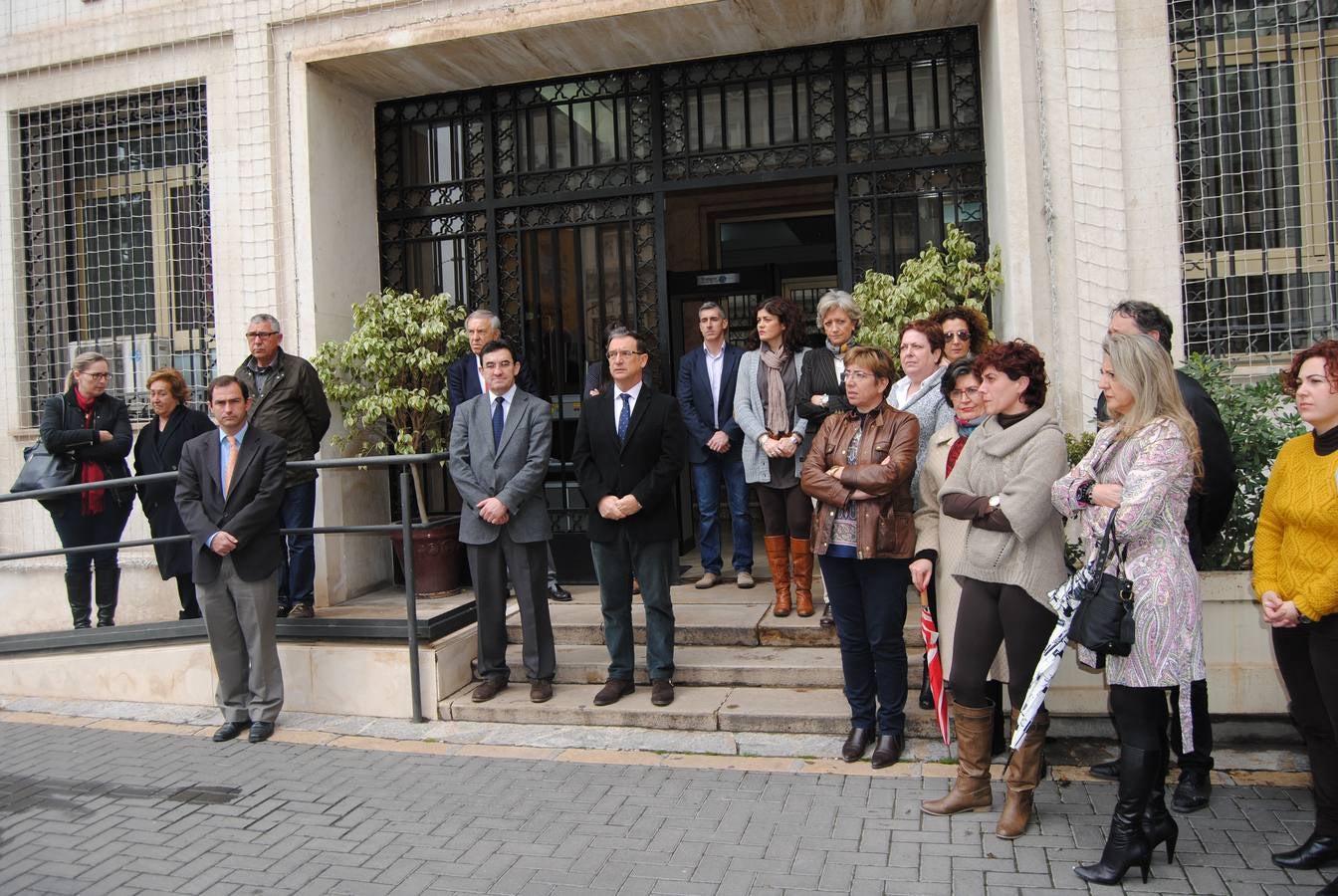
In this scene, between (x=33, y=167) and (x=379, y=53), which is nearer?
(x=379, y=53)

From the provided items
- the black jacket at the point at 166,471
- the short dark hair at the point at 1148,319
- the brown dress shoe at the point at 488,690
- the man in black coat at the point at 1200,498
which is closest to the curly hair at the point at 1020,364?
the man in black coat at the point at 1200,498

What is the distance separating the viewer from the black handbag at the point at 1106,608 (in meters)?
3.66

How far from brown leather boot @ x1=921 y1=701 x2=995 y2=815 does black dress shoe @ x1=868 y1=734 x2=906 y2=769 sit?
541 millimetres

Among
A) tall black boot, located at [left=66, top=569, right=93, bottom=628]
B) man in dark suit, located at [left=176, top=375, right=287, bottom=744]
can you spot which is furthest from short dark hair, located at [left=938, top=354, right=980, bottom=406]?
tall black boot, located at [left=66, top=569, right=93, bottom=628]

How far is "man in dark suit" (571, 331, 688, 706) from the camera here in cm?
584

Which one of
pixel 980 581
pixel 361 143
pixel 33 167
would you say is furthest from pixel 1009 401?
pixel 33 167

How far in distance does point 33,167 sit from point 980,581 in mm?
9291

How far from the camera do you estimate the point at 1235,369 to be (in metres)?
6.73

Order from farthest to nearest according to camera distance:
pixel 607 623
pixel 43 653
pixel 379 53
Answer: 1. pixel 379 53
2. pixel 43 653
3. pixel 607 623

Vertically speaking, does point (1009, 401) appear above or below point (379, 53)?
below

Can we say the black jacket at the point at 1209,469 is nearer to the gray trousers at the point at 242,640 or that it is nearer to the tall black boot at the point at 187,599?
the gray trousers at the point at 242,640

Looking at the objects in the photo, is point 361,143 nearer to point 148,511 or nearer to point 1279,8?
point 148,511

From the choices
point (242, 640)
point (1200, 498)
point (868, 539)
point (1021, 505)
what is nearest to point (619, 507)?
point (868, 539)

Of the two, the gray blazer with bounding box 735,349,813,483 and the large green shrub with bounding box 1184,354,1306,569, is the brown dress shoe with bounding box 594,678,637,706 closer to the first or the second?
the gray blazer with bounding box 735,349,813,483
